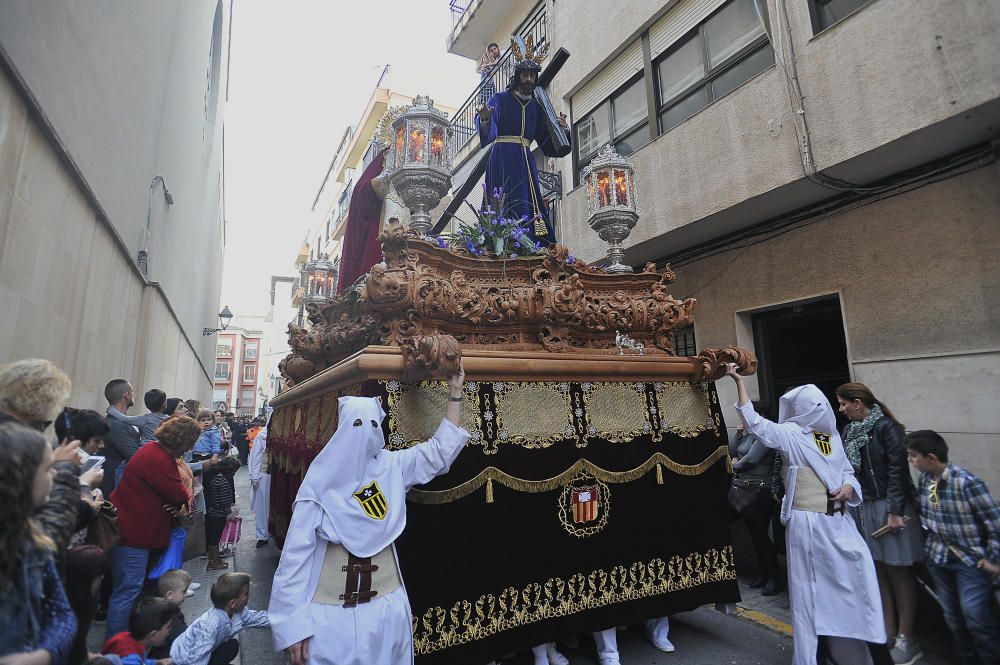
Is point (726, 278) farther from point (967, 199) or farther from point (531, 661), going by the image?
point (531, 661)

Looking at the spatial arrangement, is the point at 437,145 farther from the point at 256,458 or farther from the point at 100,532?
the point at 256,458

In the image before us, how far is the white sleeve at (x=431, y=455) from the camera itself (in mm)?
2961

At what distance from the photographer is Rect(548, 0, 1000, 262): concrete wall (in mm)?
4582

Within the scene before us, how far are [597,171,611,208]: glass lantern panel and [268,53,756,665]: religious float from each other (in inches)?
33.9

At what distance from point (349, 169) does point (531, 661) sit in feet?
94.1

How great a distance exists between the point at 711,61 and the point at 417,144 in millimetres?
5560

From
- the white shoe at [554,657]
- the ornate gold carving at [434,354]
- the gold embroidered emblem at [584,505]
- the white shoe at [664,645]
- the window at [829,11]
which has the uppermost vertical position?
the window at [829,11]

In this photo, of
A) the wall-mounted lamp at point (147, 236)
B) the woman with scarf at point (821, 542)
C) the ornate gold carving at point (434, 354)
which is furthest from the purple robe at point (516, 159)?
the wall-mounted lamp at point (147, 236)

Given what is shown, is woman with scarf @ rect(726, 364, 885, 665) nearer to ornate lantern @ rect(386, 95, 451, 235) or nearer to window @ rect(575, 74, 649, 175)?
ornate lantern @ rect(386, 95, 451, 235)

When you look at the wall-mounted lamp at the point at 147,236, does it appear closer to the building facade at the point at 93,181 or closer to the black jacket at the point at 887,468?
the building facade at the point at 93,181

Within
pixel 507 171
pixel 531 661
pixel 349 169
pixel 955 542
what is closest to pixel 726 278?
pixel 507 171

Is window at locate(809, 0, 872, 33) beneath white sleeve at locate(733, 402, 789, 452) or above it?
above

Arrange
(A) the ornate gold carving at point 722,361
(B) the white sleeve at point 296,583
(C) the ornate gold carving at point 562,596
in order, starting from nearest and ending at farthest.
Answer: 1. (B) the white sleeve at point 296,583
2. (C) the ornate gold carving at point 562,596
3. (A) the ornate gold carving at point 722,361

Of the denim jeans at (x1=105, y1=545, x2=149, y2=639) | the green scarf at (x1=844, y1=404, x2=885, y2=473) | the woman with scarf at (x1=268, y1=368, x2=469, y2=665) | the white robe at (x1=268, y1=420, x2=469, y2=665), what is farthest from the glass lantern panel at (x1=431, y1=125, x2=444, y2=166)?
the green scarf at (x1=844, y1=404, x2=885, y2=473)
